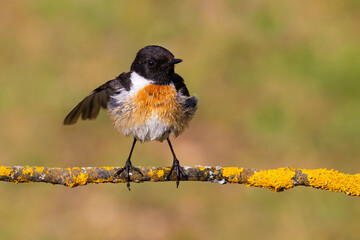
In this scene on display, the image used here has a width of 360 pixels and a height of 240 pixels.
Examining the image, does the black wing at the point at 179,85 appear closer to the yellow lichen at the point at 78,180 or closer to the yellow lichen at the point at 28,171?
the yellow lichen at the point at 78,180

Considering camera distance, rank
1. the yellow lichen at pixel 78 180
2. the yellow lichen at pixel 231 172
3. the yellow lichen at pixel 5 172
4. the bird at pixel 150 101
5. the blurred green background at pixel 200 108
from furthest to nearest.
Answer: the blurred green background at pixel 200 108, the bird at pixel 150 101, the yellow lichen at pixel 231 172, the yellow lichen at pixel 78 180, the yellow lichen at pixel 5 172

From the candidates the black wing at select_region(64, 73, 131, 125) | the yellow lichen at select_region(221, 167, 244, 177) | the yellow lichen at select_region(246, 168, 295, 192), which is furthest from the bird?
the yellow lichen at select_region(246, 168, 295, 192)

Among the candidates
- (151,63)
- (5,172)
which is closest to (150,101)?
(151,63)

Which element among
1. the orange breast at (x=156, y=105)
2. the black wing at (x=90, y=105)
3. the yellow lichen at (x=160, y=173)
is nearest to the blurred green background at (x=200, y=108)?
the black wing at (x=90, y=105)

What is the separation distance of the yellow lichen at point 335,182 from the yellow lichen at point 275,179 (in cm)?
14

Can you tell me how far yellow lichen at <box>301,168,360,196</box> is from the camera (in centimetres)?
413

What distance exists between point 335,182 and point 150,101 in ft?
5.67

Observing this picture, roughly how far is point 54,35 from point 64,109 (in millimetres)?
1599

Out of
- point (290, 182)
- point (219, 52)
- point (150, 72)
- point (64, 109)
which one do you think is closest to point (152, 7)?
point (219, 52)

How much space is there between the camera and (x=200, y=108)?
9047 millimetres

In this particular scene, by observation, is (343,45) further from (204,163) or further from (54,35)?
(54,35)

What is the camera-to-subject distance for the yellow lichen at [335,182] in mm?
4133

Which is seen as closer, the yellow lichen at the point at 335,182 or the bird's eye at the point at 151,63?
the yellow lichen at the point at 335,182

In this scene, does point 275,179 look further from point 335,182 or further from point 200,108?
point 200,108
